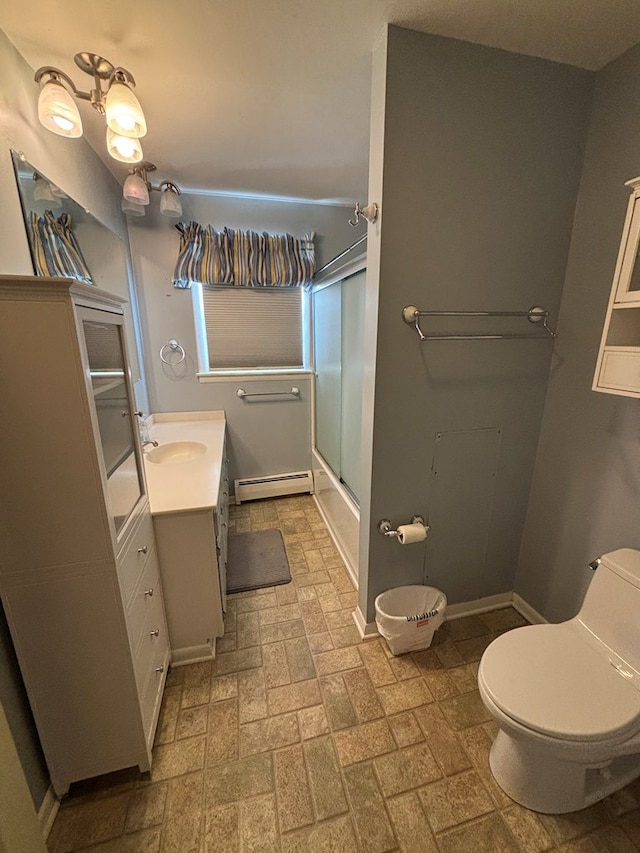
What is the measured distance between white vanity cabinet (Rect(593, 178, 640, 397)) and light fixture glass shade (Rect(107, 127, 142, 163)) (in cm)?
170

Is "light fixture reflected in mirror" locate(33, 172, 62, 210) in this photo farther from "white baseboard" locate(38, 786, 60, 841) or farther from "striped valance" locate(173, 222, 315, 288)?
"white baseboard" locate(38, 786, 60, 841)

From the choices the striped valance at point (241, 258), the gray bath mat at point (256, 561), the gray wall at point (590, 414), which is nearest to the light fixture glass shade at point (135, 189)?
the striped valance at point (241, 258)

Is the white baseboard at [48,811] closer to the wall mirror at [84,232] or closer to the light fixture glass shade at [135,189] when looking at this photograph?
the wall mirror at [84,232]

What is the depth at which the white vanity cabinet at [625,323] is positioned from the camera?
1.11m

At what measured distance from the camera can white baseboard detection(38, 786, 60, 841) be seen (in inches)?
42.3

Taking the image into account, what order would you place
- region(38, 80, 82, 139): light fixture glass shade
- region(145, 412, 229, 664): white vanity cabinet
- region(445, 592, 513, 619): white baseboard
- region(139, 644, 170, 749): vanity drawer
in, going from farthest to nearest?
region(445, 592, 513, 619): white baseboard
region(145, 412, 229, 664): white vanity cabinet
region(139, 644, 170, 749): vanity drawer
region(38, 80, 82, 139): light fixture glass shade

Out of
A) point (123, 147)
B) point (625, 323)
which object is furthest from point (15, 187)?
point (625, 323)

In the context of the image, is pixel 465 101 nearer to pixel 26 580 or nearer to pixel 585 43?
pixel 585 43

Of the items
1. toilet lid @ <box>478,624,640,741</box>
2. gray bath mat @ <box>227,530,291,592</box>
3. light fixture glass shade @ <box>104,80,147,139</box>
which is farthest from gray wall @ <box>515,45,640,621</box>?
light fixture glass shade @ <box>104,80,147,139</box>

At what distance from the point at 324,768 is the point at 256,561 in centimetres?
124

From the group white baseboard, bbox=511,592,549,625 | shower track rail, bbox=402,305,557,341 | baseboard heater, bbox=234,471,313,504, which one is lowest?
white baseboard, bbox=511,592,549,625

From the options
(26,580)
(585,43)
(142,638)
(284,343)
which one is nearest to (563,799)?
(142,638)

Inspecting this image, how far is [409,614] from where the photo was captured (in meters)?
1.78

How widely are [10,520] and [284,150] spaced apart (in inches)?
84.3
